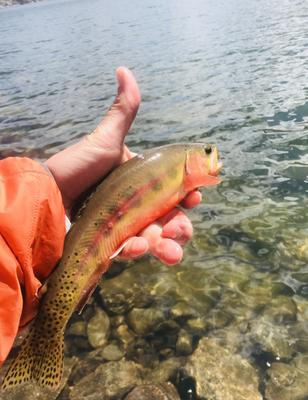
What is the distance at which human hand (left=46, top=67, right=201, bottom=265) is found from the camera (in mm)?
4500

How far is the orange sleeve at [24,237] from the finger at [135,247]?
0.60 m

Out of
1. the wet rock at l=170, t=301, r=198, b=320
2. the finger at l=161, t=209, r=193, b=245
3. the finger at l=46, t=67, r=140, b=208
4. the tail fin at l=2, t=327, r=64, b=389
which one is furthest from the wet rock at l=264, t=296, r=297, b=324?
the tail fin at l=2, t=327, r=64, b=389

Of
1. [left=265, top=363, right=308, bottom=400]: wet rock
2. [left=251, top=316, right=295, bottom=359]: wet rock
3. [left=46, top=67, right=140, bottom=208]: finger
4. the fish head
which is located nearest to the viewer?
the fish head

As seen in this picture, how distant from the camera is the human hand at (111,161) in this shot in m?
4.50

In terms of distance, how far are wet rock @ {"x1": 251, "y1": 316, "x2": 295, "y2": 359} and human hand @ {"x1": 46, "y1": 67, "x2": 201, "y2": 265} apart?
6.19 feet

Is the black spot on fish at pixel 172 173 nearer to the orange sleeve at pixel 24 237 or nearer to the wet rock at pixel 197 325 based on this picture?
the orange sleeve at pixel 24 237

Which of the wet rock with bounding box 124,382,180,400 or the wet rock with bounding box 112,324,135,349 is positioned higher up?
the wet rock with bounding box 124,382,180,400

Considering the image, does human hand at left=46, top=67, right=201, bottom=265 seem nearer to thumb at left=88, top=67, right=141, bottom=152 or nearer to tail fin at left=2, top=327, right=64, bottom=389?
thumb at left=88, top=67, right=141, bottom=152

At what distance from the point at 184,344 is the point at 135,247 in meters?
2.10

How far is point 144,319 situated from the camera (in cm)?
602

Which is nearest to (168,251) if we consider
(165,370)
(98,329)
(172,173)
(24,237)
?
(172,173)

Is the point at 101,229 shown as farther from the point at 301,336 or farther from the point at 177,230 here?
the point at 301,336

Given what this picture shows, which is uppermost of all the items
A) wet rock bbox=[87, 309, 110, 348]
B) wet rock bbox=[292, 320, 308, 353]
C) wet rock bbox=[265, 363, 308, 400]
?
wet rock bbox=[87, 309, 110, 348]

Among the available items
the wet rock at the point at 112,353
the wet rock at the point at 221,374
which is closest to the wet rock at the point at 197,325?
the wet rock at the point at 221,374
